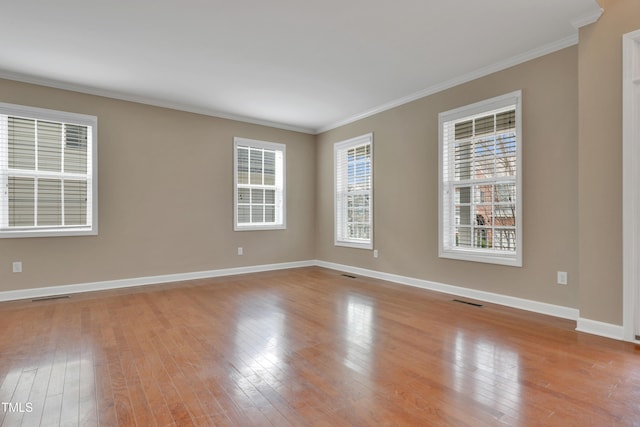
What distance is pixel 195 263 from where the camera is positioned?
5.38m

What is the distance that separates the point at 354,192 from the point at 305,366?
399 cm

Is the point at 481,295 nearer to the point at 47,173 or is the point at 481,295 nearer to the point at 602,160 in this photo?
the point at 602,160

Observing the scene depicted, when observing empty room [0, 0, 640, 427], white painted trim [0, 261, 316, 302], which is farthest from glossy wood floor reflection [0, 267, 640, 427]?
white painted trim [0, 261, 316, 302]

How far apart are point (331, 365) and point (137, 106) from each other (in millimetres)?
4553

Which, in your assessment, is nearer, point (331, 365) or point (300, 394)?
point (300, 394)

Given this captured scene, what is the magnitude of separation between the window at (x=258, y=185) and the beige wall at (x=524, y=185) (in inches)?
56.5

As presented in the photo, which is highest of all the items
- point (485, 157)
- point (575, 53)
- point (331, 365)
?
point (575, 53)

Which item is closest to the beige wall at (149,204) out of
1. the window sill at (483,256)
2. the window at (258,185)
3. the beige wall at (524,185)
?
the window at (258,185)

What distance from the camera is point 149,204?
4.96 m

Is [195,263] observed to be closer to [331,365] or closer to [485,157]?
[331,365]

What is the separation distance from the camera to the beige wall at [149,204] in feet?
13.9

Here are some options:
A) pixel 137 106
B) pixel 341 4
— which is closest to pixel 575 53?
pixel 341 4

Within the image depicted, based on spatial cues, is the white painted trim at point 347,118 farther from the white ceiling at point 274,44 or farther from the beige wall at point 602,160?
the beige wall at point 602,160

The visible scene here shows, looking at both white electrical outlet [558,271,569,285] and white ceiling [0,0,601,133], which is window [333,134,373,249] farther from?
white electrical outlet [558,271,569,285]
